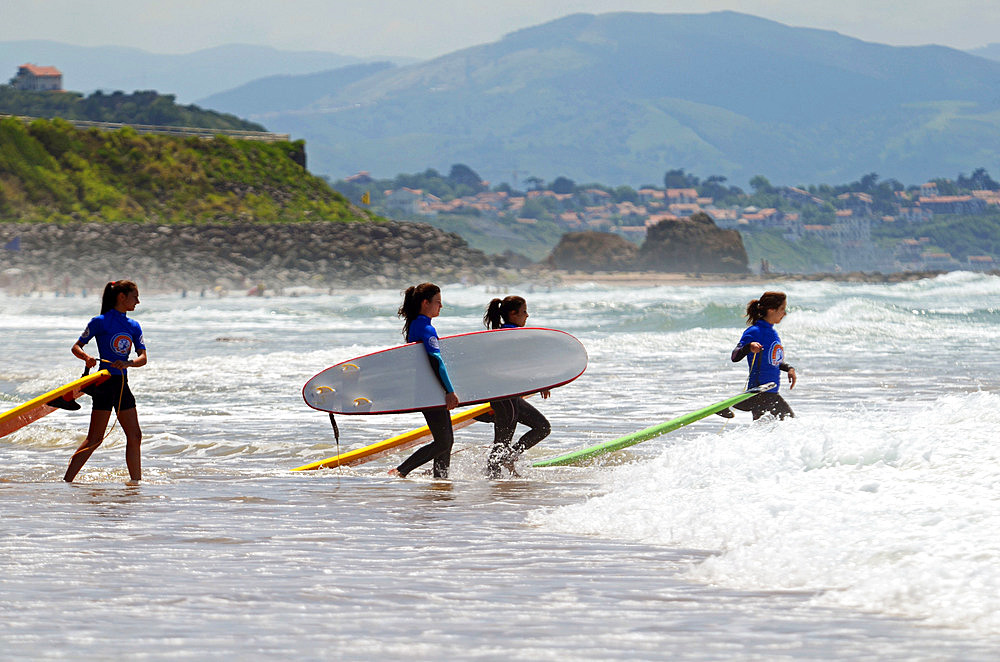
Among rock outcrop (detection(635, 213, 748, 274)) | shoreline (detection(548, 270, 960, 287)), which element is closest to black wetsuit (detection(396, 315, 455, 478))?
shoreline (detection(548, 270, 960, 287))

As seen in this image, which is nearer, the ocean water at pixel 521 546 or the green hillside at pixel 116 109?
the ocean water at pixel 521 546

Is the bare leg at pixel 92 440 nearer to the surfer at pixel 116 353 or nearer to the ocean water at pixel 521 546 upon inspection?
the surfer at pixel 116 353

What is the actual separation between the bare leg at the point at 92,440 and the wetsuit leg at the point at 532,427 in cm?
268

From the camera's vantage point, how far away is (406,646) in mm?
3844

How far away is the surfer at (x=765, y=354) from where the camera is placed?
24.4ft

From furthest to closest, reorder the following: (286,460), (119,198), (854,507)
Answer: (119,198) < (286,460) < (854,507)

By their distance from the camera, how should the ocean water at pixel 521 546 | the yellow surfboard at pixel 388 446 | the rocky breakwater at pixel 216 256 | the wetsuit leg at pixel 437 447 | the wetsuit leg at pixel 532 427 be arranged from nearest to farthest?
1. the ocean water at pixel 521 546
2. the wetsuit leg at pixel 437 447
3. the wetsuit leg at pixel 532 427
4. the yellow surfboard at pixel 388 446
5. the rocky breakwater at pixel 216 256

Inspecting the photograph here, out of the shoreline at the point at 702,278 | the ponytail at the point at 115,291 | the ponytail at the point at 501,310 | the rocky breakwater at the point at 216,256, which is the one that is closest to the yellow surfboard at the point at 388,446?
the ponytail at the point at 501,310

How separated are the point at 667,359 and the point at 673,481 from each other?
1136cm

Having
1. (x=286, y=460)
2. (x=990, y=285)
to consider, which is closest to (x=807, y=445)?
(x=286, y=460)

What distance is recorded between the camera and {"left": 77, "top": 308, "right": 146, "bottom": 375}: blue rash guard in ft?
23.5

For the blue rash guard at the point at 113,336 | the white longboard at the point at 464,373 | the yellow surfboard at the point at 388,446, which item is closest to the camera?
the blue rash guard at the point at 113,336

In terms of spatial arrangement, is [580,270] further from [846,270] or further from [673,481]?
[673,481]

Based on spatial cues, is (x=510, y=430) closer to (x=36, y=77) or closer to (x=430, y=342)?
(x=430, y=342)
